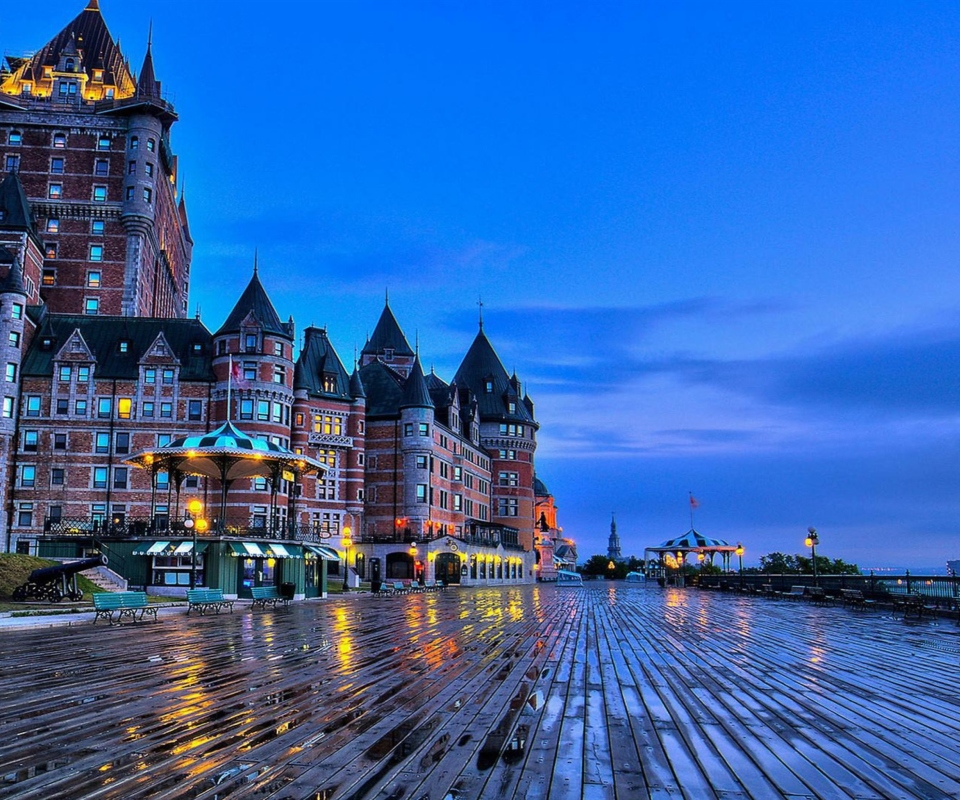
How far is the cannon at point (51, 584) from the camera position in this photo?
31.0 m

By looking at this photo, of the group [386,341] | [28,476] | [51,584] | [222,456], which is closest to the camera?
[51,584]

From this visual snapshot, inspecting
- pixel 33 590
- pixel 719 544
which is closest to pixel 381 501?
pixel 719 544

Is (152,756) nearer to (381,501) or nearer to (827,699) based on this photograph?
(827,699)

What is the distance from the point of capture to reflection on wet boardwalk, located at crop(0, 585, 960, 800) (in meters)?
6.84

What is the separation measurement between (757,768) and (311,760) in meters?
3.96

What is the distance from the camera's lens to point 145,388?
6306 centimetres

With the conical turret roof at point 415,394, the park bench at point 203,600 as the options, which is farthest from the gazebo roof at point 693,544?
the park bench at point 203,600

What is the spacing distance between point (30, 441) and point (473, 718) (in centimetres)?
6079

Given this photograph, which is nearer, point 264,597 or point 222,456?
point 264,597

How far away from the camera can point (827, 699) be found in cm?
1128

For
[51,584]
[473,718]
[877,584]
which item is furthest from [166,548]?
[473,718]

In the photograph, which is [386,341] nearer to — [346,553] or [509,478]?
[509,478]

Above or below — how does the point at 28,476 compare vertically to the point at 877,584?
above

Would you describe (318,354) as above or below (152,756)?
above
